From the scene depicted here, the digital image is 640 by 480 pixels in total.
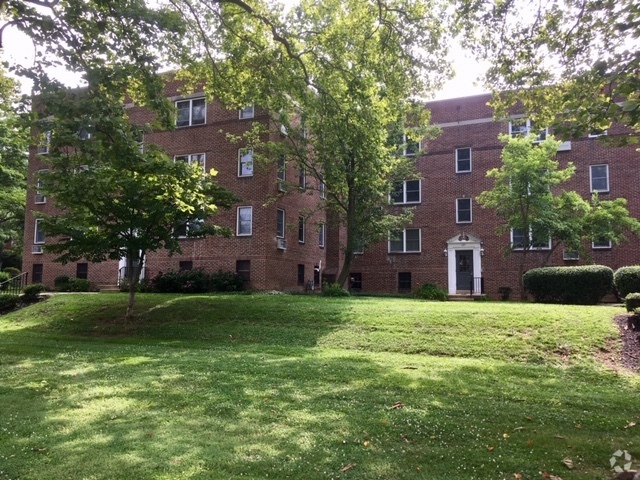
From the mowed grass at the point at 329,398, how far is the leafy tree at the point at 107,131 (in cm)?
304

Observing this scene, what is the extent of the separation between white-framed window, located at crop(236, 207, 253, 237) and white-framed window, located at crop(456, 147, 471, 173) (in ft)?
39.0

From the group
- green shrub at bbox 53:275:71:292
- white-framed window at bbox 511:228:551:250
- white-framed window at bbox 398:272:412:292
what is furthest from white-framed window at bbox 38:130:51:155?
white-framed window at bbox 398:272:412:292

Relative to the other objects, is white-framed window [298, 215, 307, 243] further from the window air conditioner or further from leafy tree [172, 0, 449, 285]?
the window air conditioner

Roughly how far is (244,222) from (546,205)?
41.8 ft

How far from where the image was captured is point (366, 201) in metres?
21.1

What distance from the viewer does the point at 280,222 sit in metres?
23.0

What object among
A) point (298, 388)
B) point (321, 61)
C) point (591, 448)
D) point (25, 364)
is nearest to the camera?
point (591, 448)

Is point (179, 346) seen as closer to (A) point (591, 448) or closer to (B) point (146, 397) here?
(B) point (146, 397)

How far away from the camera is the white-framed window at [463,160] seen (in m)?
26.6

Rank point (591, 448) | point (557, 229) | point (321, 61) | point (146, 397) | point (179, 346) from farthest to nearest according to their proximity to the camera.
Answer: point (557, 229) → point (321, 61) → point (179, 346) → point (146, 397) → point (591, 448)

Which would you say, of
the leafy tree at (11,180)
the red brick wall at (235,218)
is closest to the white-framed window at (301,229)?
the red brick wall at (235,218)

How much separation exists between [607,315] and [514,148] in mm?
9639

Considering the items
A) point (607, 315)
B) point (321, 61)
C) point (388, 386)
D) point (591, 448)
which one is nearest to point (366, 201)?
point (321, 61)

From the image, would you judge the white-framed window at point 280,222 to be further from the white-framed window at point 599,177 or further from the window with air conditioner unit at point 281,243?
the white-framed window at point 599,177
